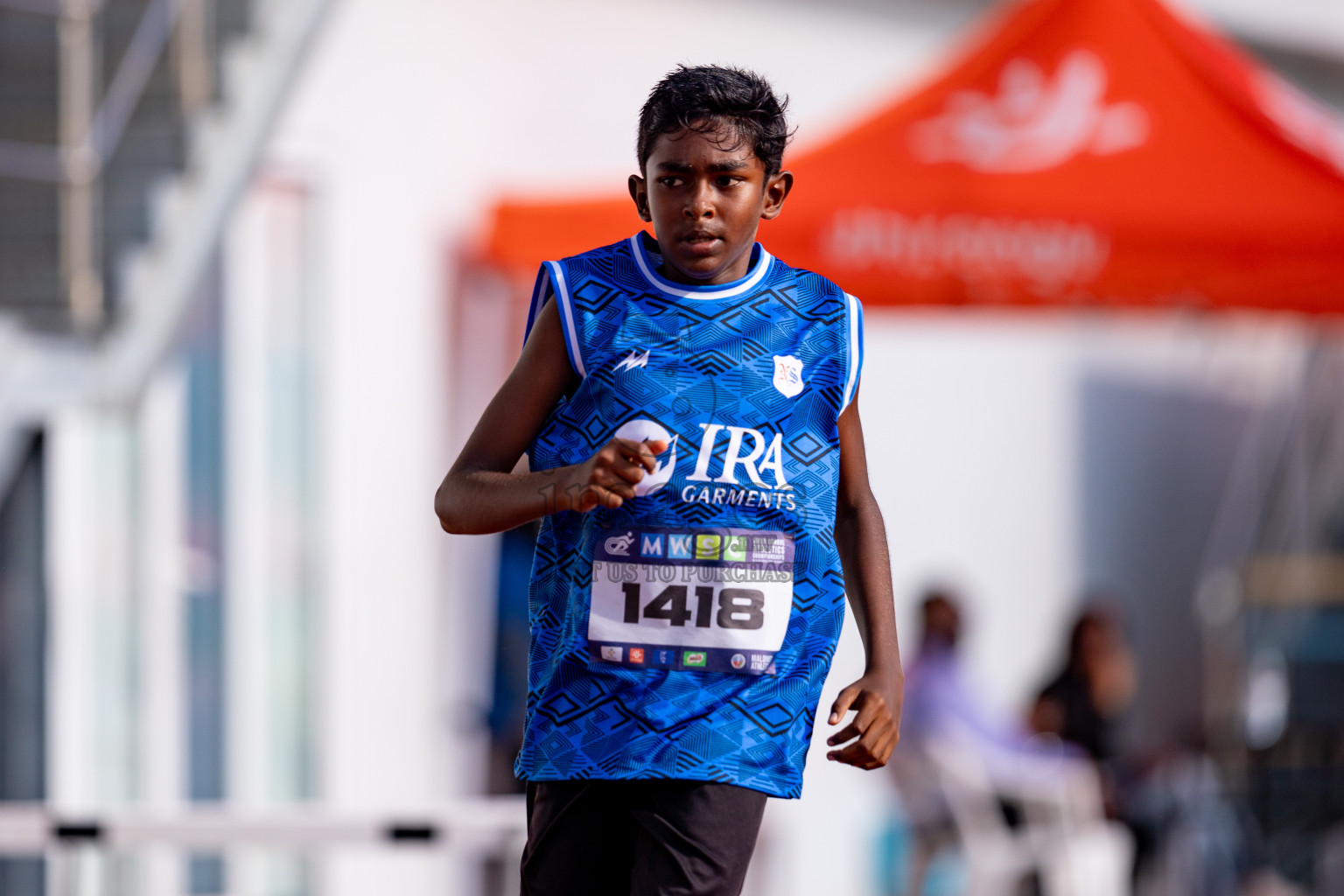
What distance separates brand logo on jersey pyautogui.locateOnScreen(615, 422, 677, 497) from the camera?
6.59 ft

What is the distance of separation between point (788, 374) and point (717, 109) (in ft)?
0.98

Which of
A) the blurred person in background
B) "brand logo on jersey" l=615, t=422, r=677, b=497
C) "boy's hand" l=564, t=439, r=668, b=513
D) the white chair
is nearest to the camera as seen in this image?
"boy's hand" l=564, t=439, r=668, b=513

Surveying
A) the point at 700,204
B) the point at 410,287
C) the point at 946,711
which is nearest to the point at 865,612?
the point at 700,204

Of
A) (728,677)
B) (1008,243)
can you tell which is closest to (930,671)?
(1008,243)

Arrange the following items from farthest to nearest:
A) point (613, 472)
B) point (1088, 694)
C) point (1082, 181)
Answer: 1. point (1088, 694)
2. point (1082, 181)
3. point (613, 472)

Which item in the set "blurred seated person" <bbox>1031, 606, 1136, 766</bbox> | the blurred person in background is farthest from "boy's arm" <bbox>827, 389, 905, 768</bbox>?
"blurred seated person" <bbox>1031, 606, 1136, 766</bbox>

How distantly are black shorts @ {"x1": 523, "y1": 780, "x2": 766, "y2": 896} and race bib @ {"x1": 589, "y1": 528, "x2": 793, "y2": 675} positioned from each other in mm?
142

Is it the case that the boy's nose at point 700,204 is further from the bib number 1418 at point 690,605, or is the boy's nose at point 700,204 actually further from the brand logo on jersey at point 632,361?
the bib number 1418 at point 690,605

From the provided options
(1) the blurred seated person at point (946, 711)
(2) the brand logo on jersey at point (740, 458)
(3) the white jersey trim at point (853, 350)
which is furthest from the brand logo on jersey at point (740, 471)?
(1) the blurred seated person at point (946, 711)

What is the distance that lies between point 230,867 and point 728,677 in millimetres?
4713

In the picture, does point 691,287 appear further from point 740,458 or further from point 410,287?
point 410,287

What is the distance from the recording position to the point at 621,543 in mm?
2037

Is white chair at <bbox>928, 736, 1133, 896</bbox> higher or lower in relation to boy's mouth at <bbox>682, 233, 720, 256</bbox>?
lower

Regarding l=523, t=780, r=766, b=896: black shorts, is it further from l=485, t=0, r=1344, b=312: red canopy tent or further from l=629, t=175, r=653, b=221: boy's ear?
l=485, t=0, r=1344, b=312: red canopy tent
